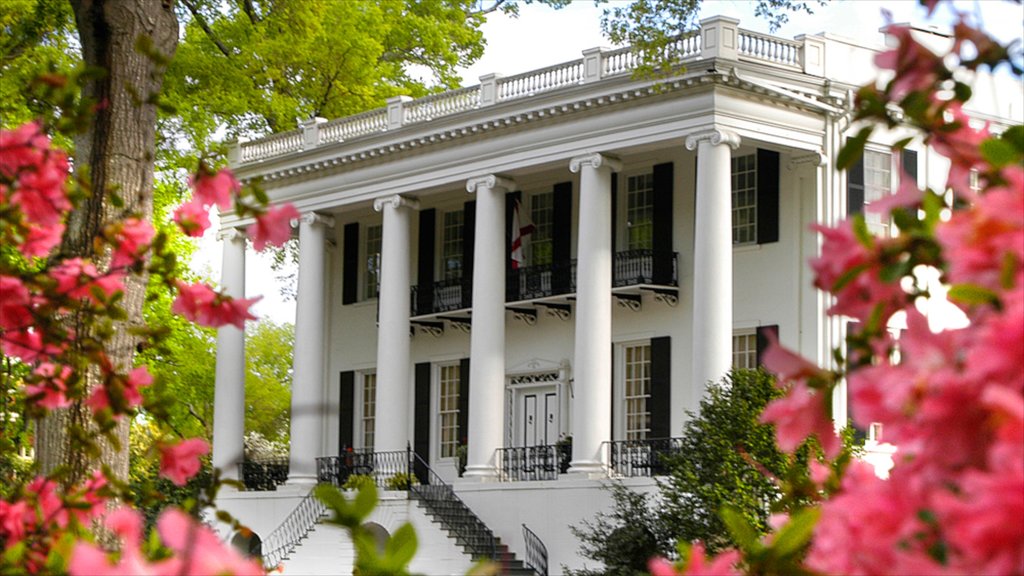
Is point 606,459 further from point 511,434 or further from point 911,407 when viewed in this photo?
point 911,407

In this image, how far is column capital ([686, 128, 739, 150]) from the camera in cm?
2711

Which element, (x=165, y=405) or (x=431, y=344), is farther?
(x=431, y=344)

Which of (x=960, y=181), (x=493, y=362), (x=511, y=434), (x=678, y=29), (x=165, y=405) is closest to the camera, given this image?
(x=960, y=181)

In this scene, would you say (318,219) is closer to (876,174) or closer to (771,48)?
(771,48)

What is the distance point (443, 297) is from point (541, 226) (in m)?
2.85

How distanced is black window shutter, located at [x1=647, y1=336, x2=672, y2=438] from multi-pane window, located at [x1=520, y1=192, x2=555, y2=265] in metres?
3.38

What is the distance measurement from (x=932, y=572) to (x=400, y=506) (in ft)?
96.2

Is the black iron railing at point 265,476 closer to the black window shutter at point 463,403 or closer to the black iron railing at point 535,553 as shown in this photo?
the black window shutter at point 463,403

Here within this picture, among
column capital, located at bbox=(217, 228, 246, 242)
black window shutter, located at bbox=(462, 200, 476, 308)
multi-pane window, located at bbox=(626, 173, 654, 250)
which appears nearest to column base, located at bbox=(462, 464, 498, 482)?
black window shutter, located at bbox=(462, 200, 476, 308)

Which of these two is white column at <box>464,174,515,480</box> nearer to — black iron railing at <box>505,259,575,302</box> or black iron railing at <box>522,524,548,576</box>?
black iron railing at <box>505,259,575,302</box>

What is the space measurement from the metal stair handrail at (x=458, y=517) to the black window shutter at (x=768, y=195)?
7265mm

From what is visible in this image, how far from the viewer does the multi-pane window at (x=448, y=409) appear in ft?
113

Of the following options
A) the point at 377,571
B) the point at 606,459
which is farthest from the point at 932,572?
the point at 606,459

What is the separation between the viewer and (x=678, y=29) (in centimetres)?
1884
